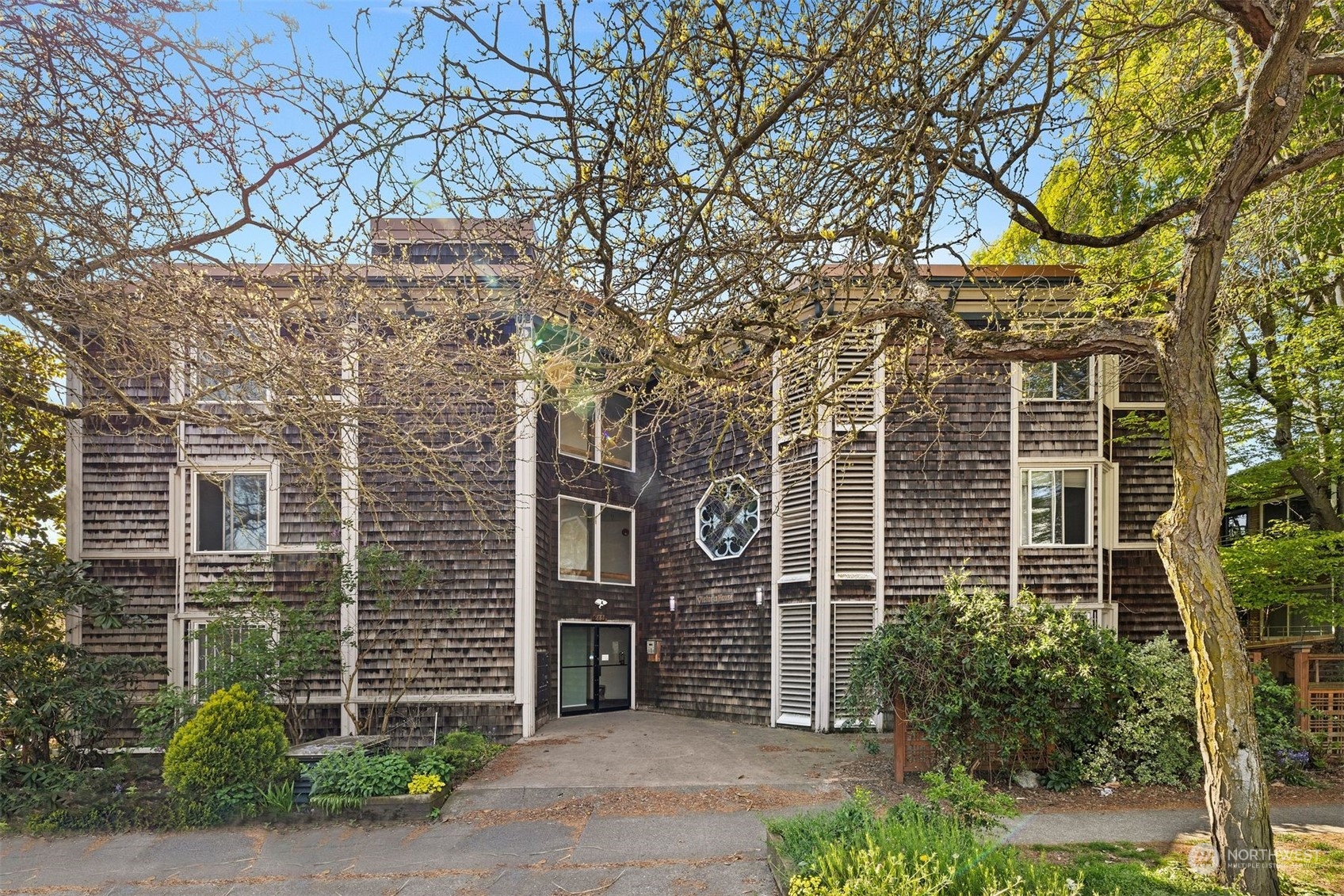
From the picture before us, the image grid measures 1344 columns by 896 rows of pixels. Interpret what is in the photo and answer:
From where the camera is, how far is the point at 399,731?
11.4 meters

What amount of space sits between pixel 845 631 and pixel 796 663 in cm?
100

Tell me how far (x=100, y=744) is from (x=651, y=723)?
26.6 ft

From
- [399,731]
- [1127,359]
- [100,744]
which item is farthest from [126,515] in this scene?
[1127,359]

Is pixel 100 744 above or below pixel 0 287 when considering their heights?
below

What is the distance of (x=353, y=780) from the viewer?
823 centimetres

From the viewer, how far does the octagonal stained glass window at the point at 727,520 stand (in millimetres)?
13742

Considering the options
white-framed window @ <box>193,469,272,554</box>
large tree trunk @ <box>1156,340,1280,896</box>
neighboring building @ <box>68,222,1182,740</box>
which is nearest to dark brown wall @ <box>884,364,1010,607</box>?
neighboring building @ <box>68,222,1182,740</box>

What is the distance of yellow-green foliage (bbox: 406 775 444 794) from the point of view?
8289 mm

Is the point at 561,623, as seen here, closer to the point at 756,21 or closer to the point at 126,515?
the point at 126,515

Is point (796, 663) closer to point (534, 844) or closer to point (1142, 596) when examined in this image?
point (1142, 596)

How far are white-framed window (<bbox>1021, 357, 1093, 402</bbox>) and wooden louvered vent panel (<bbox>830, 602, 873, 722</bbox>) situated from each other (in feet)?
14.1

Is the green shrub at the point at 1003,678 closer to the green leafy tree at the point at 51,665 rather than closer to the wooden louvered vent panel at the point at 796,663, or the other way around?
the wooden louvered vent panel at the point at 796,663

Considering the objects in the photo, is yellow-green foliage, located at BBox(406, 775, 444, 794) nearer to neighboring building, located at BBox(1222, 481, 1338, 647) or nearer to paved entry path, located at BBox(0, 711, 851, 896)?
paved entry path, located at BBox(0, 711, 851, 896)

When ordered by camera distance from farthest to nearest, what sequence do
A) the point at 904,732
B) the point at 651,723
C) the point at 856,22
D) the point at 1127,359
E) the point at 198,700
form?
1. the point at 651,723
2. the point at 1127,359
3. the point at 198,700
4. the point at 904,732
5. the point at 856,22
